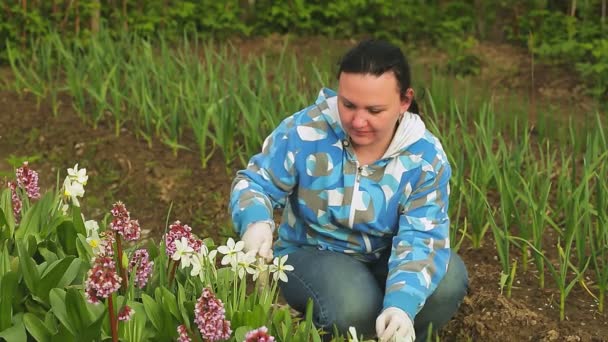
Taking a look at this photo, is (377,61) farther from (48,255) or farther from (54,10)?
(54,10)

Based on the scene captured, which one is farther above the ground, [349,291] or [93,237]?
[93,237]

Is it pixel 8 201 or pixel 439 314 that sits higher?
pixel 8 201

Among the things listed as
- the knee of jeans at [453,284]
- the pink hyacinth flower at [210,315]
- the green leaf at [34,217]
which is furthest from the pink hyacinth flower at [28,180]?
the knee of jeans at [453,284]

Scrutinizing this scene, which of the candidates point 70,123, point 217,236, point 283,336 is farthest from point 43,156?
point 283,336

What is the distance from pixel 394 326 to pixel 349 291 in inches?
14.9

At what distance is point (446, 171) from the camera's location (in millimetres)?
2770

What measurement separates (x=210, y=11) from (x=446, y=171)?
409 cm

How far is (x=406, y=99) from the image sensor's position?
2.69 m

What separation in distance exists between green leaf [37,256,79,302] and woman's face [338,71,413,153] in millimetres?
778

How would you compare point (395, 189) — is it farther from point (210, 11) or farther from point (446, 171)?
point (210, 11)

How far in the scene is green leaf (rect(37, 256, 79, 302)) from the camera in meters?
2.29

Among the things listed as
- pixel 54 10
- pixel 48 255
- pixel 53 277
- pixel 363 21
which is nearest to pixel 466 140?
pixel 48 255

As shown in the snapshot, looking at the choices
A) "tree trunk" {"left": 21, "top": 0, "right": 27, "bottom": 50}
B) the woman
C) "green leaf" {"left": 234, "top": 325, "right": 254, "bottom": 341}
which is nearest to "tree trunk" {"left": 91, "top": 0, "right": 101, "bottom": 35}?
"tree trunk" {"left": 21, "top": 0, "right": 27, "bottom": 50}

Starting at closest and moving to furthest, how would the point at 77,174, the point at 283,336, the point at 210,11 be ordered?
the point at 283,336
the point at 77,174
the point at 210,11
